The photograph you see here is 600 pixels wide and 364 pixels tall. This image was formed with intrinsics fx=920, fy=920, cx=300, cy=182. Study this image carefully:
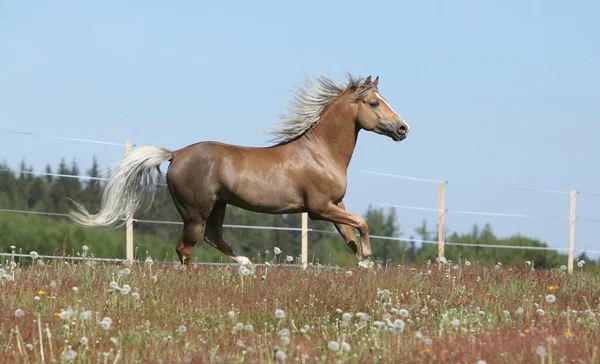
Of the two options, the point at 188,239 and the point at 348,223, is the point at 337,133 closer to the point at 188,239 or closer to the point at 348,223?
the point at 348,223

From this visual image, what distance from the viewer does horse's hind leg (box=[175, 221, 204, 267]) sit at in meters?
9.92

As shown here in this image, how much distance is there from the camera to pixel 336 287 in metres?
7.70

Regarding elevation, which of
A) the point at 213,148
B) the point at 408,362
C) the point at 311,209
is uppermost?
the point at 213,148

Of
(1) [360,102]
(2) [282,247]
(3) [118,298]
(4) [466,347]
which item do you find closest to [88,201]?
(2) [282,247]

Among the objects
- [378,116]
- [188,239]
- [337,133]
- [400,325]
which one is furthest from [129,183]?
[400,325]

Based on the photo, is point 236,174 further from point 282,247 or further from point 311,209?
point 282,247

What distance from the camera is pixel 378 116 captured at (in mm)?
10180

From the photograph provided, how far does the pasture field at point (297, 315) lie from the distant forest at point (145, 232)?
3.20 m

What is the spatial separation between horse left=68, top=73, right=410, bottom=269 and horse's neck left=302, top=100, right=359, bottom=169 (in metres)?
0.01

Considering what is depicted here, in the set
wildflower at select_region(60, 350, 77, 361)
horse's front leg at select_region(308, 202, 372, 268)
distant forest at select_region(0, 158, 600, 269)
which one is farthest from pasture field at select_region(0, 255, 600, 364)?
distant forest at select_region(0, 158, 600, 269)

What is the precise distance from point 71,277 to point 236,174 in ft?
7.39

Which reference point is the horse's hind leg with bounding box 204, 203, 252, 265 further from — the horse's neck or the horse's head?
the horse's head

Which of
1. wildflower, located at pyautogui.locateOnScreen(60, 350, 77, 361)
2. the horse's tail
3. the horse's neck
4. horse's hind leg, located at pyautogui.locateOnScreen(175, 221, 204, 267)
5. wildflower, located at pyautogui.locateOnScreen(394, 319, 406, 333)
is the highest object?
the horse's neck

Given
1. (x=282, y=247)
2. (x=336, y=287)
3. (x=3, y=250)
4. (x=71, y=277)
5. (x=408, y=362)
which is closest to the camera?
(x=408, y=362)
